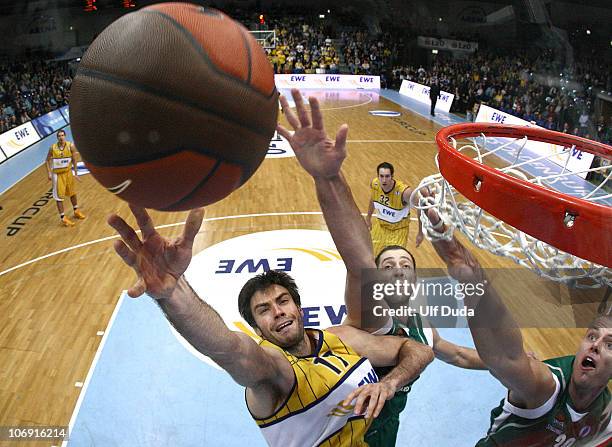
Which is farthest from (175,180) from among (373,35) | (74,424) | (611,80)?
(373,35)

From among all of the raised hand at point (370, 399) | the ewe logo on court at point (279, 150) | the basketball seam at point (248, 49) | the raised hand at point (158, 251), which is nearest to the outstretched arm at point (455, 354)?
the raised hand at point (370, 399)

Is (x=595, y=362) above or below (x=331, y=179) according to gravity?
below

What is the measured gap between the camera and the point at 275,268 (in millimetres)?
5711

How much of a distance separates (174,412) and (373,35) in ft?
82.2

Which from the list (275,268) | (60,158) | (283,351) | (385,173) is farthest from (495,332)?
(60,158)

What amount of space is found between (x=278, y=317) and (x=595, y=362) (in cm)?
134

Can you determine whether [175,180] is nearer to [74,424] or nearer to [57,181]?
[74,424]

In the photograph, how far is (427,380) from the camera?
13.6 ft

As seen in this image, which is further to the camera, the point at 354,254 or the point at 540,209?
the point at 354,254

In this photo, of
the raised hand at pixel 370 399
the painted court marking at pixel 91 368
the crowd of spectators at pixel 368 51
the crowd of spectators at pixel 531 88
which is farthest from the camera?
the crowd of spectators at pixel 368 51

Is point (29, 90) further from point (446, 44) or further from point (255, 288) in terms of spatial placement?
point (446, 44)

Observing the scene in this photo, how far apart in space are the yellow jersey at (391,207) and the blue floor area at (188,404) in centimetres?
135

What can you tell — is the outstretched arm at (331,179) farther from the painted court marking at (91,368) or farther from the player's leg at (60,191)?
the player's leg at (60,191)

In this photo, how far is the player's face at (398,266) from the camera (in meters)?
3.33
